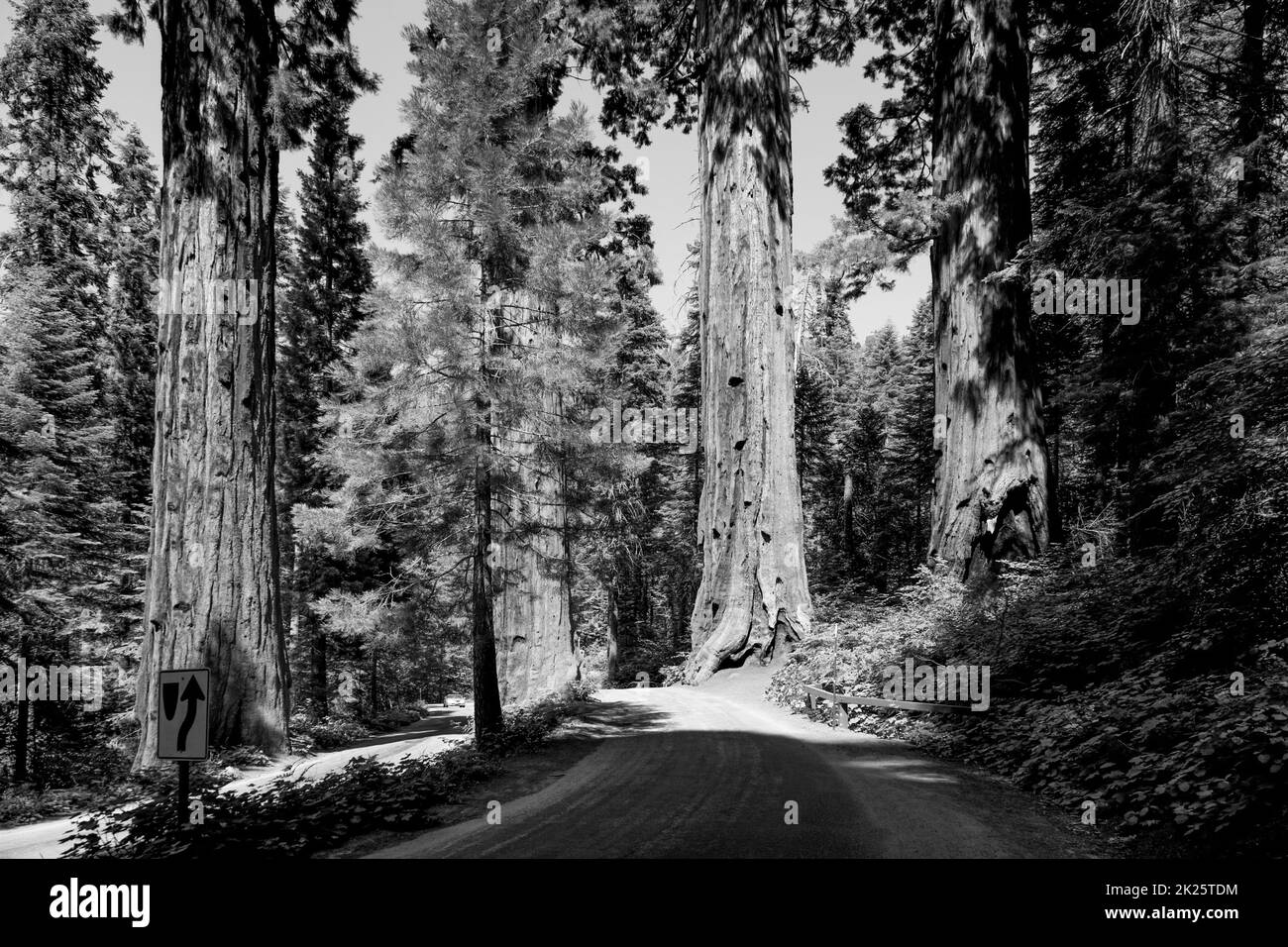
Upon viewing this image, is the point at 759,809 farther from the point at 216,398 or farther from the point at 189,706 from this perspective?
the point at 216,398

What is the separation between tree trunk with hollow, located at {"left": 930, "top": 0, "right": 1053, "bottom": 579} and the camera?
11203 mm

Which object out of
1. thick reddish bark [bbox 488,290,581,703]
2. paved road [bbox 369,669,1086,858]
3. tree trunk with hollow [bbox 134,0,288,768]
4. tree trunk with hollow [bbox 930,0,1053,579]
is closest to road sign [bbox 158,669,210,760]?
paved road [bbox 369,669,1086,858]

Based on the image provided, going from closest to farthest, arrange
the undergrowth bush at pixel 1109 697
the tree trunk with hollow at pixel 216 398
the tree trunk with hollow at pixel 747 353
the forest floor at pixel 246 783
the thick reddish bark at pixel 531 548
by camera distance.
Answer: the undergrowth bush at pixel 1109 697, the forest floor at pixel 246 783, the tree trunk with hollow at pixel 216 398, the thick reddish bark at pixel 531 548, the tree trunk with hollow at pixel 747 353

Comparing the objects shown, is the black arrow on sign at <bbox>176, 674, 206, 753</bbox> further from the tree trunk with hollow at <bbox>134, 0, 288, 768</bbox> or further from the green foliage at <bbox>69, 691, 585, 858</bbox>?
the tree trunk with hollow at <bbox>134, 0, 288, 768</bbox>

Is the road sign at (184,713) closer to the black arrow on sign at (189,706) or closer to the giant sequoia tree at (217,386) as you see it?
the black arrow on sign at (189,706)

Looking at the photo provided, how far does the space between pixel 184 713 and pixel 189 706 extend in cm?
7

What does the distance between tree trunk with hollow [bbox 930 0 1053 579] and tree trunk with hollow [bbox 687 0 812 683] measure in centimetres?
299

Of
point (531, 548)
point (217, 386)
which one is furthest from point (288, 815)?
point (217, 386)

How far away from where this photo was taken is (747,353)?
13953 millimetres

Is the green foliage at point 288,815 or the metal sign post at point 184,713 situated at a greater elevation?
the metal sign post at point 184,713

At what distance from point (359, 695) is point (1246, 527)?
88.9ft

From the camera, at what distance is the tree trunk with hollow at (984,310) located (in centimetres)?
1120

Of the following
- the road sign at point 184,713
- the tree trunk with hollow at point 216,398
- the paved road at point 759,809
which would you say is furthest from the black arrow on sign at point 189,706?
the tree trunk with hollow at point 216,398

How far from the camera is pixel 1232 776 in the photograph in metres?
4.18
